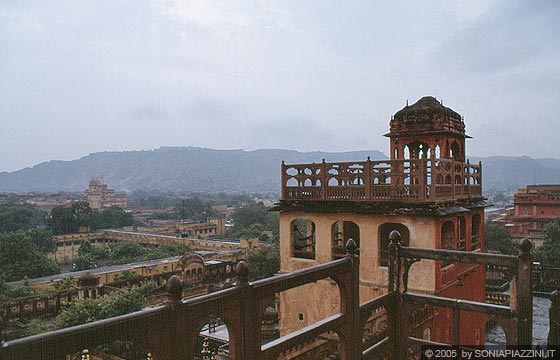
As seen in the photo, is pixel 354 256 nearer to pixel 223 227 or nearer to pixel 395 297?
pixel 395 297

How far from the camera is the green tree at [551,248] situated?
3525cm

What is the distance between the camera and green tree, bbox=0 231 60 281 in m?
44.2

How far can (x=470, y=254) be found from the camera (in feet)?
23.7

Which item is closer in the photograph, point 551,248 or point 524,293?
point 524,293

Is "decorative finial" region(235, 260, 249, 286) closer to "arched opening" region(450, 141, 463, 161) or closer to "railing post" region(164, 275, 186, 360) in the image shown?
"railing post" region(164, 275, 186, 360)

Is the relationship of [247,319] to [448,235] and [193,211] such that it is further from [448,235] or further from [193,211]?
[193,211]

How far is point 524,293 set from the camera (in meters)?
6.57

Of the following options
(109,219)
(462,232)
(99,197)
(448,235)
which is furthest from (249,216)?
(448,235)

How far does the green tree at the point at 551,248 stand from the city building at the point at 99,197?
4333 inches

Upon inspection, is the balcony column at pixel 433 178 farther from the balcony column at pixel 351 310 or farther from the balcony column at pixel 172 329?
the balcony column at pixel 172 329

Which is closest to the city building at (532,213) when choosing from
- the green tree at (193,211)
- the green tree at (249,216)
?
the green tree at (249,216)

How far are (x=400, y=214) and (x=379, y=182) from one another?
1.44m

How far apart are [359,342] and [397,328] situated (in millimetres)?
1526

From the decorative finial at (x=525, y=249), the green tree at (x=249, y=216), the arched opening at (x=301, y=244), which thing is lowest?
the green tree at (x=249, y=216)
